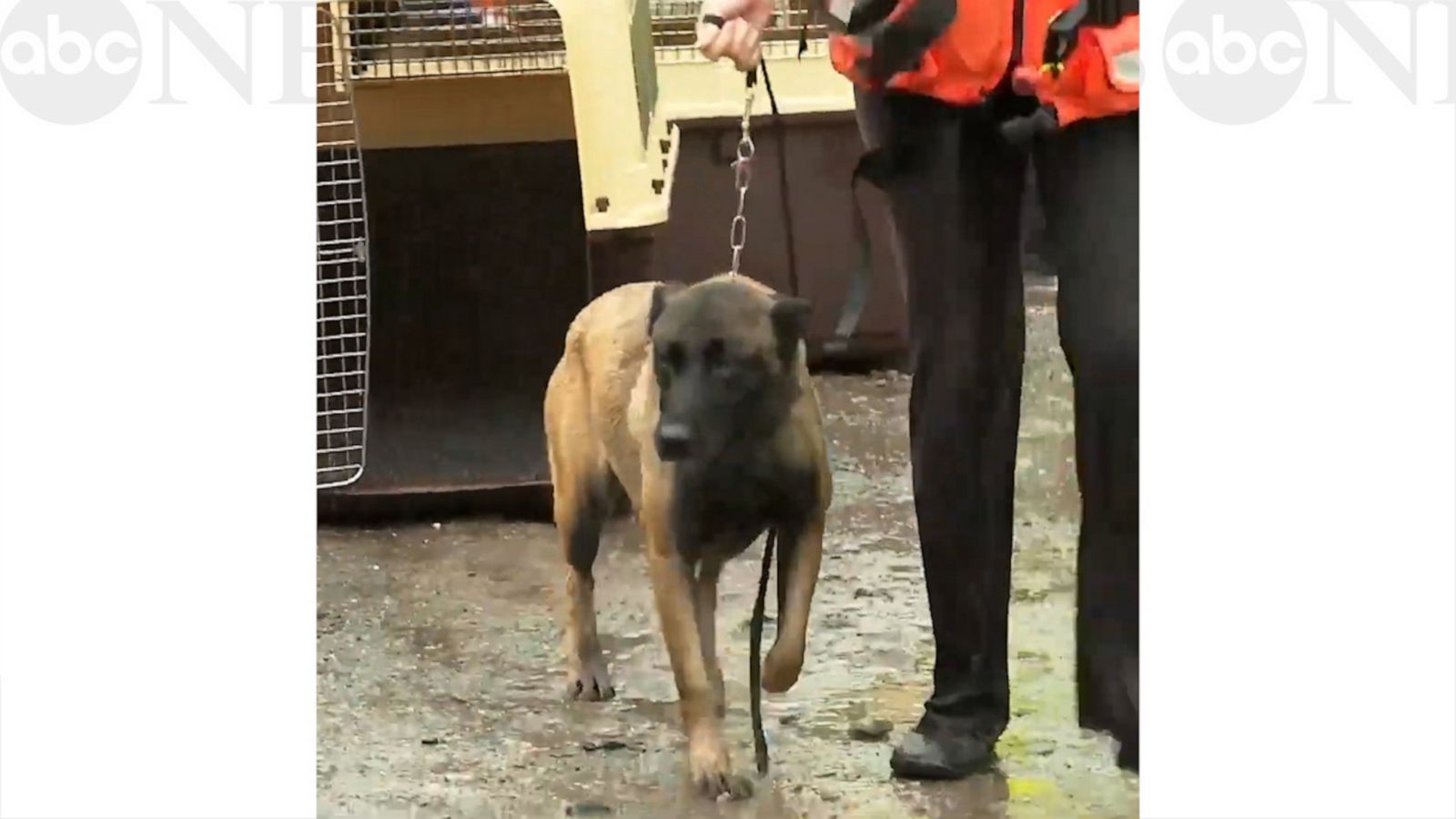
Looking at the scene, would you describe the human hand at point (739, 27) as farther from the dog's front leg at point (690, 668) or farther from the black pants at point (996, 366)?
the dog's front leg at point (690, 668)

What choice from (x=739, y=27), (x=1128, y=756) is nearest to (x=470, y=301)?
(x=739, y=27)

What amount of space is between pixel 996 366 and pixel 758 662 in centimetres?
25

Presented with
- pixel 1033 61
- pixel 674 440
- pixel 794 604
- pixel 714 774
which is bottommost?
pixel 714 774

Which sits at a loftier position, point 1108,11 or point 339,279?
point 1108,11

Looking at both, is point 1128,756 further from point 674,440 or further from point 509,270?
point 509,270

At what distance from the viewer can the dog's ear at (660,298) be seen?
1.13m

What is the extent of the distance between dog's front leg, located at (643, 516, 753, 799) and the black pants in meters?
0.14

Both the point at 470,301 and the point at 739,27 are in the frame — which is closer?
the point at 739,27

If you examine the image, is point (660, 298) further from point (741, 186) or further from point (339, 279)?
point (339, 279)

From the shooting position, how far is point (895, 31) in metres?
1.10

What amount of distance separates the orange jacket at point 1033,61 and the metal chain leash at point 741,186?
0.12 metres

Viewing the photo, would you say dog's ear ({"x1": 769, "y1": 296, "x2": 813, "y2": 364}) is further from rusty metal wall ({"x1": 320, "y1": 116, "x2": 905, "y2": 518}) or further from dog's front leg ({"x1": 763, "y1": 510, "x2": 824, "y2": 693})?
dog's front leg ({"x1": 763, "y1": 510, "x2": 824, "y2": 693})

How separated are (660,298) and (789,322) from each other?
0.09 m

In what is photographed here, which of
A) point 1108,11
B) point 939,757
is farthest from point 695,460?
point 1108,11
